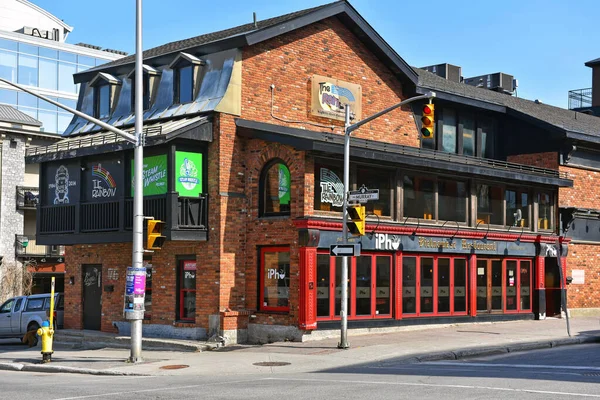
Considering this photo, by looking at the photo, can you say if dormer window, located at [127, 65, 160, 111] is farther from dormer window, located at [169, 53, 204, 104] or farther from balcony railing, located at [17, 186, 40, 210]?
balcony railing, located at [17, 186, 40, 210]

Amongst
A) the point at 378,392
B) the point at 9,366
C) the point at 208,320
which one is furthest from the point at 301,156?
the point at 378,392

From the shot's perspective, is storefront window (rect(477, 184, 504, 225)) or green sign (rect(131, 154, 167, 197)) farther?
storefront window (rect(477, 184, 504, 225))

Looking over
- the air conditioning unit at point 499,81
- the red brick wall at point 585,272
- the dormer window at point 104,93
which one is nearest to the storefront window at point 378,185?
the dormer window at point 104,93

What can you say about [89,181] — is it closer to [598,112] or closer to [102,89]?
[102,89]

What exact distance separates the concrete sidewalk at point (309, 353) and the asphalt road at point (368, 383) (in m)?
0.72

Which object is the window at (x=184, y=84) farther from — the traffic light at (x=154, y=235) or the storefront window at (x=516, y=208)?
the storefront window at (x=516, y=208)

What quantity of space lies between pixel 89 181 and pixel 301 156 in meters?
7.79

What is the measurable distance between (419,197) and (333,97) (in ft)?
14.9

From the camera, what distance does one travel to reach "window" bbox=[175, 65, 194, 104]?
28.8 m

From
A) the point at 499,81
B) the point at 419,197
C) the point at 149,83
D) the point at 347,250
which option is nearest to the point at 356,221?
the point at 347,250

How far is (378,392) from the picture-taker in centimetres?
1531

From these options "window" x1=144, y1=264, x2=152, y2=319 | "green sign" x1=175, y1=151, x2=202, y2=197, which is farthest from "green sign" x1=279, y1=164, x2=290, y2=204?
"window" x1=144, y1=264, x2=152, y2=319

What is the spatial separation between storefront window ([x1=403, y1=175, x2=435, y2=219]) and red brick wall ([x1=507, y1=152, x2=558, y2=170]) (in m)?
8.06

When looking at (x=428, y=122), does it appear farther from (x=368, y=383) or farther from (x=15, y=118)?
(x=15, y=118)
